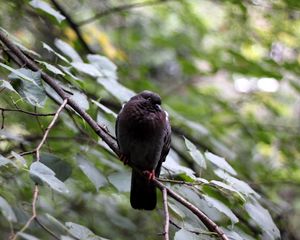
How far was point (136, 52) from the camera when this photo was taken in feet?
20.1

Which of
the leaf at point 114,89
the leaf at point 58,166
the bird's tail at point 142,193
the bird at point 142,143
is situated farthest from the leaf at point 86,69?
the bird's tail at point 142,193

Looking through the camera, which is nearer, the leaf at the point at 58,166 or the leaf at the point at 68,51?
the leaf at the point at 58,166

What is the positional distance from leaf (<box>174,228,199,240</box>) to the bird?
0.86 m

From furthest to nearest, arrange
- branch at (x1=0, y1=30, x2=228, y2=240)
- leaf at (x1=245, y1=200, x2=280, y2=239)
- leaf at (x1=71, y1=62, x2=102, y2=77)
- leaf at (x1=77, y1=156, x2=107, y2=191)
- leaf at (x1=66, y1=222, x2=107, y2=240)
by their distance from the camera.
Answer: leaf at (x1=71, y1=62, x2=102, y2=77), leaf at (x1=77, y1=156, x2=107, y2=191), leaf at (x1=245, y1=200, x2=280, y2=239), branch at (x1=0, y1=30, x2=228, y2=240), leaf at (x1=66, y1=222, x2=107, y2=240)

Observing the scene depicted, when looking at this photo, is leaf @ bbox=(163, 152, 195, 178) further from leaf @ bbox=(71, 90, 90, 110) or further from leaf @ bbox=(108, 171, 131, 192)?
leaf @ bbox=(71, 90, 90, 110)

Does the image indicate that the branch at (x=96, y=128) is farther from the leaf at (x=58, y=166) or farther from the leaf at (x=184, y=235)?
the leaf at (x=58, y=166)

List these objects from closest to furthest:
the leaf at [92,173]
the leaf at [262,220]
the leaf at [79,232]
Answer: the leaf at [79,232], the leaf at [262,220], the leaf at [92,173]

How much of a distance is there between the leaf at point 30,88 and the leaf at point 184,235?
0.74 m

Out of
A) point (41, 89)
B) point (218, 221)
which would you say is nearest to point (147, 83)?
point (218, 221)

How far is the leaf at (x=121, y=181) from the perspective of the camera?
257 centimetres

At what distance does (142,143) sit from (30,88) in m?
0.89

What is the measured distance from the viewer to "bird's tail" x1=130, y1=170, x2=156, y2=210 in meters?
2.81

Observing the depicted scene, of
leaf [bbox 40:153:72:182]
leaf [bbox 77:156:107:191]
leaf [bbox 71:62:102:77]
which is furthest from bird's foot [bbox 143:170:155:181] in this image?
leaf [bbox 71:62:102:77]

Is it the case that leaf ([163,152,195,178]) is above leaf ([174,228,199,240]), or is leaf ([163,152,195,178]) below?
below
